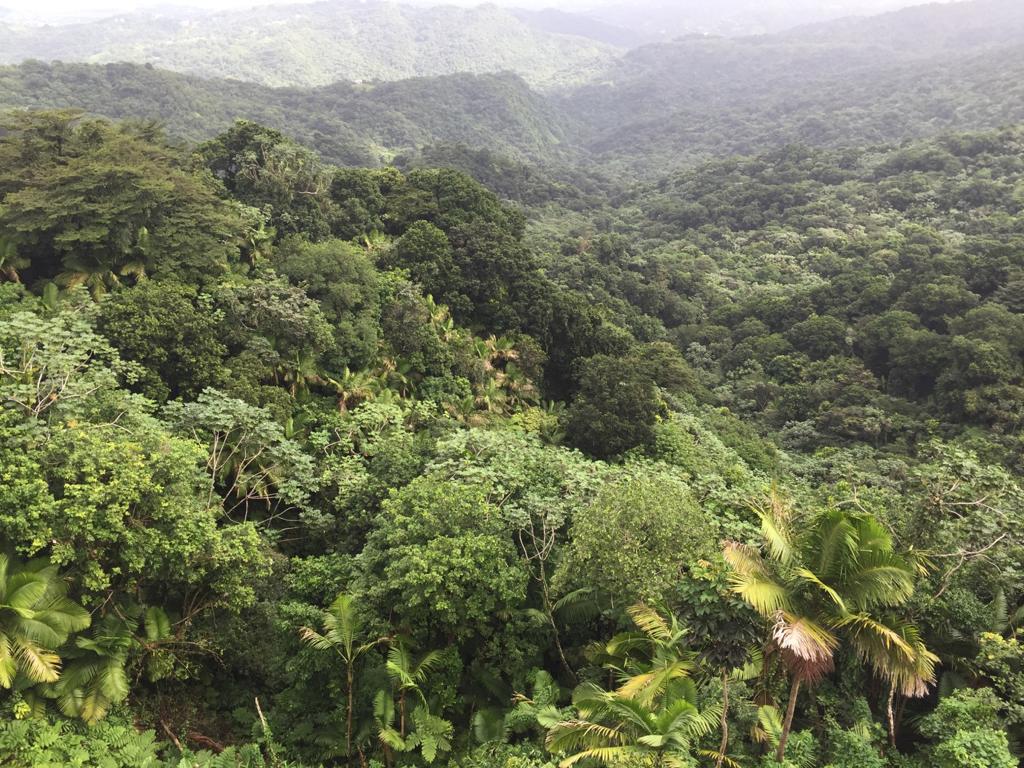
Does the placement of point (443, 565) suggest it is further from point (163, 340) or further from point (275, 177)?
point (275, 177)

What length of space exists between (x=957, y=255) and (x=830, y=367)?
15.2 meters

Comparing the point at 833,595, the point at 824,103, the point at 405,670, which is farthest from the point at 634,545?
the point at 824,103

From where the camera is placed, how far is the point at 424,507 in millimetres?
10172

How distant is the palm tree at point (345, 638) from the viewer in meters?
8.84

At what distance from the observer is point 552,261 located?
166 ft

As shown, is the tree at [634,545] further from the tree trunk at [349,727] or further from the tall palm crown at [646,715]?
the tree trunk at [349,727]

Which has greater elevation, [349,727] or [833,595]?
[833,595]

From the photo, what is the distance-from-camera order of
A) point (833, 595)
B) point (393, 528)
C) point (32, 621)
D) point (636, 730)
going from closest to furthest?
point (833, 595) → point (636, 730) → point (32, 621) → point (393, 528)

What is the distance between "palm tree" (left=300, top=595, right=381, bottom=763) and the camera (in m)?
8.84

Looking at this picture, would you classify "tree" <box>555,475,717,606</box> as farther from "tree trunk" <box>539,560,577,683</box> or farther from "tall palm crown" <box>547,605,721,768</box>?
"tall palm crown" <box>547,605,721,768</box>

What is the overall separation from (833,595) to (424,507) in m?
6.22

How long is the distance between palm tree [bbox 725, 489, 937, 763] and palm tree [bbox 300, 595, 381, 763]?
550 centimetres

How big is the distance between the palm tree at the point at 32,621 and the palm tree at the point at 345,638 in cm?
299

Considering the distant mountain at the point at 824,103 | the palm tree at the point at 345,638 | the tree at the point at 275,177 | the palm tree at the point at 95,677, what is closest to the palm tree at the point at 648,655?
the palm tree at the point at 345,638
